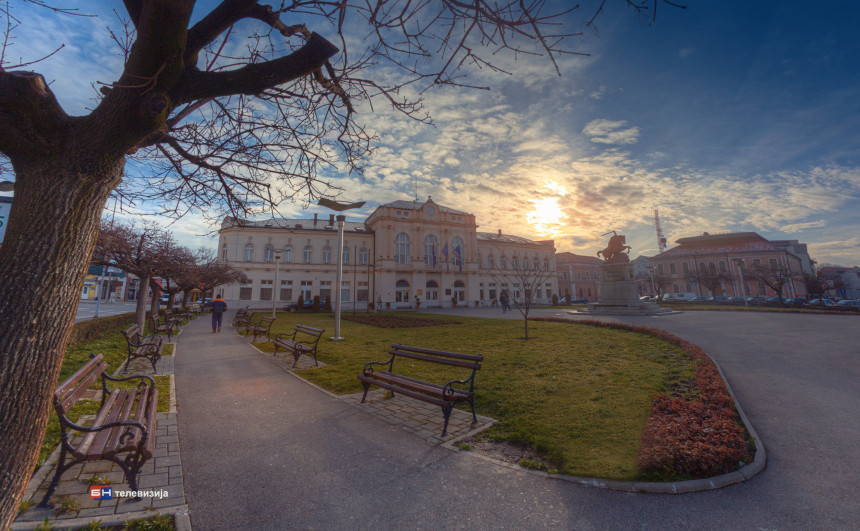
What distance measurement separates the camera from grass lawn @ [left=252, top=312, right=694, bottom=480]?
4.18 m

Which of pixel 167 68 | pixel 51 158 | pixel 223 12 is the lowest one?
pixel 51 158

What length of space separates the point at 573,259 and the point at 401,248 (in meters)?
45.7

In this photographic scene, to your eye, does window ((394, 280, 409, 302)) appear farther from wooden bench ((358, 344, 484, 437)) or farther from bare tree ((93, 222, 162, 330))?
wooden bench ((358, 344, 484, 437))

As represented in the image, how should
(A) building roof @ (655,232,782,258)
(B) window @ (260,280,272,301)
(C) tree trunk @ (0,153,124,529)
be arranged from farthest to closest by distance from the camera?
(A) building roof @ (655,232,782,258) → (B) window @ (260,280,272,301) → (C) tree trunk @ (0,153,124,529)

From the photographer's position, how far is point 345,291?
4488 centimetres

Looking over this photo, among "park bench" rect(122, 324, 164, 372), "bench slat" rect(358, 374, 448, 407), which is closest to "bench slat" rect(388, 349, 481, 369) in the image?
"bench slat" rect(358, 374, 448, 407)

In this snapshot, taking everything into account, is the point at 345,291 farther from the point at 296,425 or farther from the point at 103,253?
the point at 296,425

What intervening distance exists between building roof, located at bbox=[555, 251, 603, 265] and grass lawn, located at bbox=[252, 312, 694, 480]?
64877mm

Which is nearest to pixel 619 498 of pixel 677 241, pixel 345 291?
pixel 345 291

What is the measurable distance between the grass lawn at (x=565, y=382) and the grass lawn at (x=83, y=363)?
2.63 m

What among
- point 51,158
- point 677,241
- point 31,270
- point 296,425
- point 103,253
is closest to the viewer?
point 31,270

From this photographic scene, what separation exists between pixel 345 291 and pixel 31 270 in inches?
1724

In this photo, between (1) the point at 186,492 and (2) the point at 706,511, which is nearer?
(2) the point at 706,511

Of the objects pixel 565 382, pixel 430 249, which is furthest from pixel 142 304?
pixel 430 249
